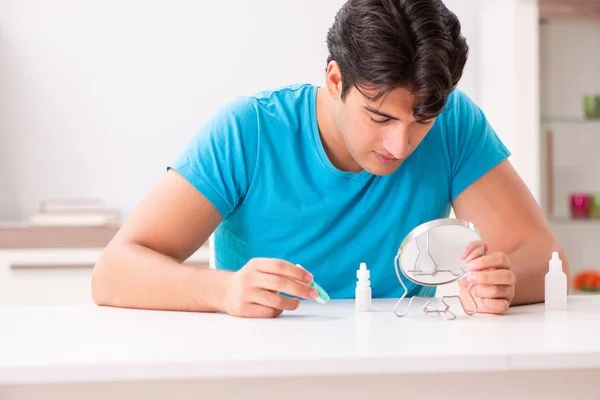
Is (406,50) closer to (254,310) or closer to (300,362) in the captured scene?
(254,310)

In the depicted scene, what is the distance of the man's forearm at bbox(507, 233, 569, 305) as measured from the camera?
1.40 meters

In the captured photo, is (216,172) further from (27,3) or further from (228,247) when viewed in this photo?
(27,3)

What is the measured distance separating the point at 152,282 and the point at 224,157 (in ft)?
1.04

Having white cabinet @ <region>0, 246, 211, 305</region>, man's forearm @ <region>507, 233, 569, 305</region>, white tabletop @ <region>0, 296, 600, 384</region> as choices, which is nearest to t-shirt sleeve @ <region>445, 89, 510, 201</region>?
man's forearm @ <region>507, 233, 569, 305</region>

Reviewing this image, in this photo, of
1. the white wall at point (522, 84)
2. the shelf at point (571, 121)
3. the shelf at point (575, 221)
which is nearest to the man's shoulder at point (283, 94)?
the white wall at point (522, 84)

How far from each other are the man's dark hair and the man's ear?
6 cm

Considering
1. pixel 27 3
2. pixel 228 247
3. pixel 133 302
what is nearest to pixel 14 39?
pixel 27 3

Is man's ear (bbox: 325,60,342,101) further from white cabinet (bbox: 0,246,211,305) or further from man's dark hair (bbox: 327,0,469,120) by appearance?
white cabinet (bbox: 0,246,211,305)

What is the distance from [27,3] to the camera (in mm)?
3344

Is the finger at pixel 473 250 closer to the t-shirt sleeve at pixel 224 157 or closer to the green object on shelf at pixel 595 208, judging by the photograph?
the t-shirt sleeve at pixel 224 157

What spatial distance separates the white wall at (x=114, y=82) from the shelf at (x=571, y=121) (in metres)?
0.61

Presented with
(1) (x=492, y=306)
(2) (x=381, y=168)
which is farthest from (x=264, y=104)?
(1) (x=492, y=306)

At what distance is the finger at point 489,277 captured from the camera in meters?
Answer: 1.28

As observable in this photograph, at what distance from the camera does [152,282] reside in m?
1.34
